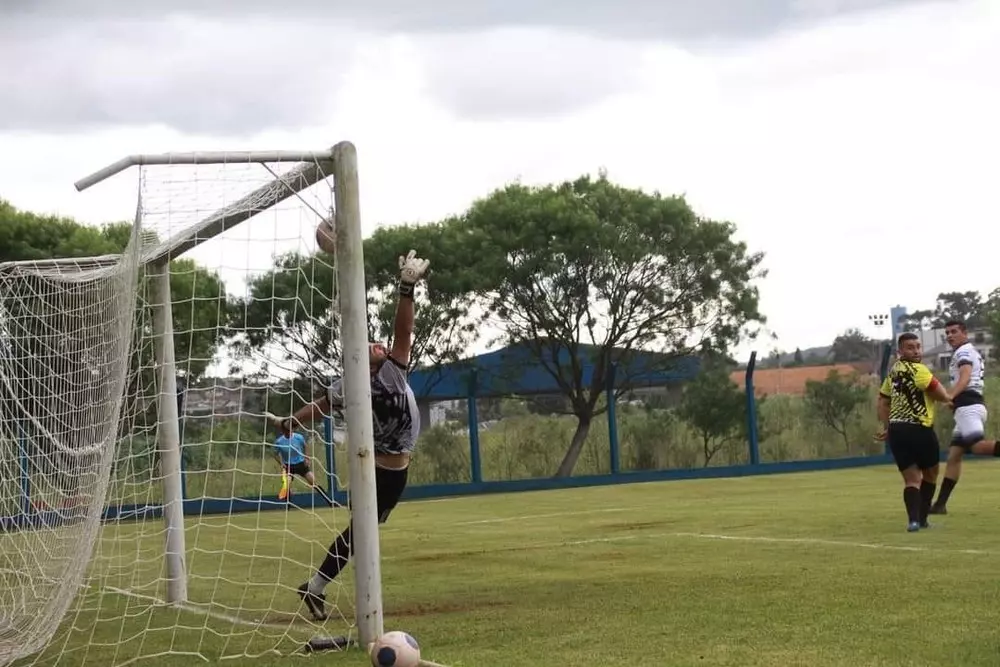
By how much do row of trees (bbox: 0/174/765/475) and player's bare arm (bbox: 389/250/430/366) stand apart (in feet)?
73.4

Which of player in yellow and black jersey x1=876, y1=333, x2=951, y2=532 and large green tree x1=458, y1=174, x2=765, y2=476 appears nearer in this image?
player in yellow and black jersey x1=876, y1=333, x2=951, y2=532

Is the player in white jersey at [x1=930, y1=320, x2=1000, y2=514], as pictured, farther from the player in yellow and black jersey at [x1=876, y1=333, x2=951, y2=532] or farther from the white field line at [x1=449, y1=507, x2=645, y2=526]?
the white field line at [x1=449, y1=507, x2=645, y2=526]

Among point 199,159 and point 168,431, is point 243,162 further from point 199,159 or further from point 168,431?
point 168,431

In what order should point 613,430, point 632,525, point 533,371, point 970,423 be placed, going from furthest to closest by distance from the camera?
point 533,371
point 613,430
point 632,525
point 970,423

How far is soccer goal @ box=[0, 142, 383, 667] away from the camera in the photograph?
25.2ft

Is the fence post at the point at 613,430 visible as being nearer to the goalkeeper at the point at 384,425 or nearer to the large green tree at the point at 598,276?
the large green tree at the point at 598,276

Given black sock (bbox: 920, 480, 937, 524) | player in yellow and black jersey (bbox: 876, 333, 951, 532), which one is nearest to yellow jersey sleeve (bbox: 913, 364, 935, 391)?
player in yellow and black jersey (bbox: 876, 333, 951, 532)

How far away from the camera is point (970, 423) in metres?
13.4

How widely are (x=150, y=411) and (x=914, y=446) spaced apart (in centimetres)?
683

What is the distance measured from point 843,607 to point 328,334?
4.40 metres

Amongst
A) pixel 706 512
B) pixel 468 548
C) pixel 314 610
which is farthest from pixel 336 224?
pixel 706 512

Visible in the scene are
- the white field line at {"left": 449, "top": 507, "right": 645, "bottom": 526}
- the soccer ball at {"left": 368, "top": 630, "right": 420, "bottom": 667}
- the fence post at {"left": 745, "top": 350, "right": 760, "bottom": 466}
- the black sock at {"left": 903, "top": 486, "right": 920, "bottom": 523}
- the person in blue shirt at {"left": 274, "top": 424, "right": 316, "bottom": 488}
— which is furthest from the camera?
the fence post at {"left": 745, "top": 350, "right": 760, "bottom": 466}

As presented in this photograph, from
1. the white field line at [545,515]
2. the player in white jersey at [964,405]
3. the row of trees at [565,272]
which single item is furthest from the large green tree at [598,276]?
the player in white jersey at [964,405]

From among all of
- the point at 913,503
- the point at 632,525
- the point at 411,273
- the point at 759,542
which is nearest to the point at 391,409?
the point at 411,273
